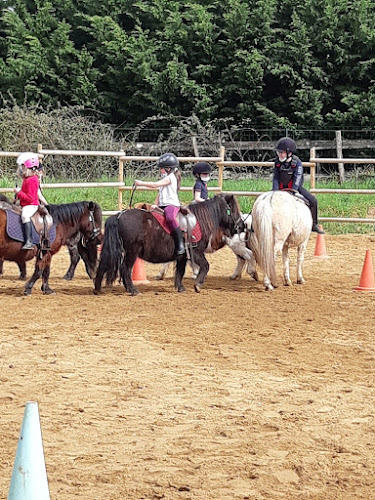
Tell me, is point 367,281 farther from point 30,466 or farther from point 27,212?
point 30,466

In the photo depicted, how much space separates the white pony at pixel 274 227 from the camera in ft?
37.0

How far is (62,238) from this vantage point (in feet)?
37.1

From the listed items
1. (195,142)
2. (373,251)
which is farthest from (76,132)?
(373,251)

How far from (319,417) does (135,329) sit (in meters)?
3.25

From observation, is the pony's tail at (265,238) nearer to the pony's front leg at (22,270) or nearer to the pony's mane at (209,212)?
the pony's mane at (209,212)

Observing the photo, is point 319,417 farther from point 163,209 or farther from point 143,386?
point 163,209

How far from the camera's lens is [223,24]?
31.1 metres

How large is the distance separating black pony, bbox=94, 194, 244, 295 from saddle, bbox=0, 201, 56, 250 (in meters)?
0.74

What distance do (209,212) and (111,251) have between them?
65.2 inches

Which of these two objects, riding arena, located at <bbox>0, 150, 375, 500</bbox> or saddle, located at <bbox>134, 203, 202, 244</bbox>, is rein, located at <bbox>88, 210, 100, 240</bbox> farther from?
riding arena, located at <bbox>0, 150, 375, 500</bbox>

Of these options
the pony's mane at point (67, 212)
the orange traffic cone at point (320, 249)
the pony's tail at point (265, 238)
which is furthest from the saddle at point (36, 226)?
the orange traffic cone at point (320, 249)

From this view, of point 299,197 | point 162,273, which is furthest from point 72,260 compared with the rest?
point 299,197

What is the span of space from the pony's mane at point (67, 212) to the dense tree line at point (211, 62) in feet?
56.6

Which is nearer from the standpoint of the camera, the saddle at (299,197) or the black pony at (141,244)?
the black pony at (141,244)
